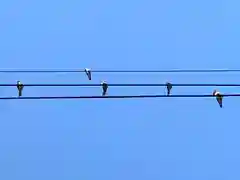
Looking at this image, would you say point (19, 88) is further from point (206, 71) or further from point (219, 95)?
point (206, 71)

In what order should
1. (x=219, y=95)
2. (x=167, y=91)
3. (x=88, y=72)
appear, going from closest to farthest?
(x=219, y=95), (x=167, y=91), (x=88, y=72)

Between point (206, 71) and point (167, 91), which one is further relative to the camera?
point (206, 71)

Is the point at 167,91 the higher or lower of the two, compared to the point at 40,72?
lower

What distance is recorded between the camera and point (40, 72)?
359 inches

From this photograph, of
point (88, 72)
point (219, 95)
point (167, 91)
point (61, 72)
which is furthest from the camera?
point (61, 72)

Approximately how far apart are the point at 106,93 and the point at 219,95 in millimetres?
1358

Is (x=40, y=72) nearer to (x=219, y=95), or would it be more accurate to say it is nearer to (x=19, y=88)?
(x=19, y=88)

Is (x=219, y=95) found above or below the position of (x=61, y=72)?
below

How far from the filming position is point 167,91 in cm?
620

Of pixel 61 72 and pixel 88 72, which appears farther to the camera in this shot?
pixel 61 72

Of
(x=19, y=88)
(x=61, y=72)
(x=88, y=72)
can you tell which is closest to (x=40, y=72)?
(x=61, y=72)

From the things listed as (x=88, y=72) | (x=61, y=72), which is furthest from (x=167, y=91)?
(x=61, y=72)

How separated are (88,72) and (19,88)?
1275mm

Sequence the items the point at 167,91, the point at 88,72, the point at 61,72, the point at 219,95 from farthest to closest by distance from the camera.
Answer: the point at 61,72 → the point at 88,72 → the point at 167,91 → the point at 219,95
